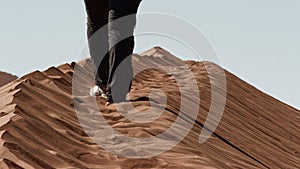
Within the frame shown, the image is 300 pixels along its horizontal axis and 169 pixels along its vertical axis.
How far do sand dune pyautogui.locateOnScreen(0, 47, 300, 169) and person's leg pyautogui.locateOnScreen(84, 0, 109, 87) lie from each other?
242 mm

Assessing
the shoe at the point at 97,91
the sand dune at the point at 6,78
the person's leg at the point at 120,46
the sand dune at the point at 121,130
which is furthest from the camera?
the sand dune at the point at 6,78

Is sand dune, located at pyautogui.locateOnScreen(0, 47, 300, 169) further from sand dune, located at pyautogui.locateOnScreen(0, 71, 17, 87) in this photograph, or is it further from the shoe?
sand dune, located at pyautogui.locateOnScreen(0, 71, 17, 87)

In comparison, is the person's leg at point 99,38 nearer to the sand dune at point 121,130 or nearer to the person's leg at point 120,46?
the sand dune at point 121,130

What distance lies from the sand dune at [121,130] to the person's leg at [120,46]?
6.7 inches

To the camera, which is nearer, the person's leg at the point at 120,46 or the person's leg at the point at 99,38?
the person's leg at the point at 120,46

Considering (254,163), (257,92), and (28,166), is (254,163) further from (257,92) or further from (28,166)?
(257,92)

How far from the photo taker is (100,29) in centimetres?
694

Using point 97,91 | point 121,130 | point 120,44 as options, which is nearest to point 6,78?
point 97,91

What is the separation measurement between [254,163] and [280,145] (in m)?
2.35

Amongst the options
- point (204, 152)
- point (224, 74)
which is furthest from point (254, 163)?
point (224, 74)

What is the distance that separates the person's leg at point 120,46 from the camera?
Result: 6.29 meters

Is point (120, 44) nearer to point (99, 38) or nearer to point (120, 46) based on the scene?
point (120, 46)

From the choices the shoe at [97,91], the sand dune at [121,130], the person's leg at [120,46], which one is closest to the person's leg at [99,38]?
the shoe at [97,91]

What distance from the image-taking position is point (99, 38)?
6.89 m
